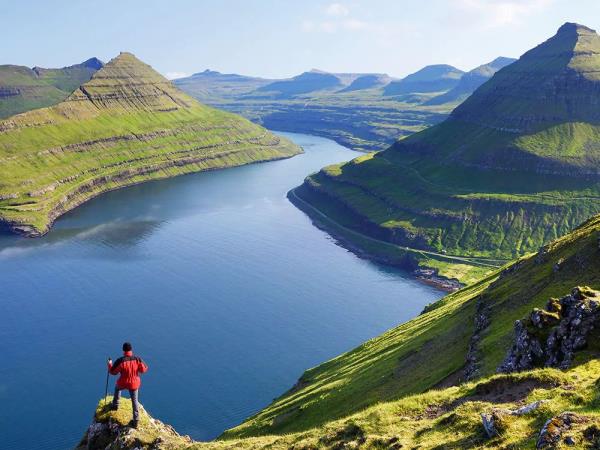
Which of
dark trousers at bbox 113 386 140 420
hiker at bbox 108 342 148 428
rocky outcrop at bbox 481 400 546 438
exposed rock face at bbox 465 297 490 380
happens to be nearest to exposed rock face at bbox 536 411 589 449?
rocky outcrop at bbox 481 400 546 438

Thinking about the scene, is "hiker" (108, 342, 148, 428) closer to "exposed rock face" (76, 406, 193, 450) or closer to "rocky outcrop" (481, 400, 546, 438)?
"exposed rock face" (76, 406, 193, 450)

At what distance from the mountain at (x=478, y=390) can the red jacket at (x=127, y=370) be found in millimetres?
5334

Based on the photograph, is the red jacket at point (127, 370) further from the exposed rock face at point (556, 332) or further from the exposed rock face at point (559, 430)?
the exposed rock face at point (556, 332)

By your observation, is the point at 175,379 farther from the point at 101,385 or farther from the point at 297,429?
the point at 297,429

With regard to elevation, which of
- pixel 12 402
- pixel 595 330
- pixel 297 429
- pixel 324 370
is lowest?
pixel 12 402

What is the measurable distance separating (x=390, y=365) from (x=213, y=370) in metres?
71.5

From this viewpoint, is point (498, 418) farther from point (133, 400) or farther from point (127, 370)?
point (133, 400)

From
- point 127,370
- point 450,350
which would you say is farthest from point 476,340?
point 127,370

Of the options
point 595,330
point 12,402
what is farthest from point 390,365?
point 12,402

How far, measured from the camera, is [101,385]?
144125 mm

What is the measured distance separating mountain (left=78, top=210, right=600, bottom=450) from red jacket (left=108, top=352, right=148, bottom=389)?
17.5 feet

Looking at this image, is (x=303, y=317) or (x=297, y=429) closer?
(x=297, y=429)

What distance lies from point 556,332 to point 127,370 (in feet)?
121

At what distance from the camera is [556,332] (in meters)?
48.7
